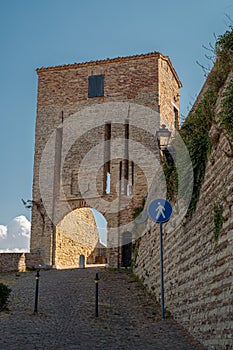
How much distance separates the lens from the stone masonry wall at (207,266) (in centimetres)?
580

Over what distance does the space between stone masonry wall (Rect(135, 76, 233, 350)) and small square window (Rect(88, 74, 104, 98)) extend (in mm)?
18698

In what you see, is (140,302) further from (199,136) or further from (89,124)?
(89,124)

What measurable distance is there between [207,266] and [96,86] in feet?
70.8

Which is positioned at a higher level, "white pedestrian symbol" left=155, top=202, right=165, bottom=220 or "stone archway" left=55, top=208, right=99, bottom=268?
"stone archway" left=55, top=208, right=99, bottom=268

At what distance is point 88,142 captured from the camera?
26594 millimetres

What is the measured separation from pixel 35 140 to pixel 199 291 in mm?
21810

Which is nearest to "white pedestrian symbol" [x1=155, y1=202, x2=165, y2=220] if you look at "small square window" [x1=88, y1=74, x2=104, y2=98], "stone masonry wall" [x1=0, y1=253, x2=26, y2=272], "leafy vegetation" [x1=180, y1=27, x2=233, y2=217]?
"leafy vegetation" [x1=180, y1=27, x2=233, y2=217]

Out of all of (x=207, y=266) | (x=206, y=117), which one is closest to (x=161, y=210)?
(x=206, y=117)

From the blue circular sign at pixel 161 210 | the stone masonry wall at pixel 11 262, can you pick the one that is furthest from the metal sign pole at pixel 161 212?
the stone masonry wall at pixel 11 262

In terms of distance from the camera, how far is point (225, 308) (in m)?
5.74

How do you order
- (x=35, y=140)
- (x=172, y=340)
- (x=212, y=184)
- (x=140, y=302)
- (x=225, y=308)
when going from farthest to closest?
(x=35, y=140)
(x=140, y=302)
(x=172, y=340)
(x=212, y=184)
(x=225, y=308)

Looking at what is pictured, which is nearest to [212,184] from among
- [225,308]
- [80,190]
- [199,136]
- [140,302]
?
[199,136]

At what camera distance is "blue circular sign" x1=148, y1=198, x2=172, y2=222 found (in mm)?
9062

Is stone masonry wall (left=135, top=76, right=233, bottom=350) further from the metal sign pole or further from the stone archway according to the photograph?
the stone archway
